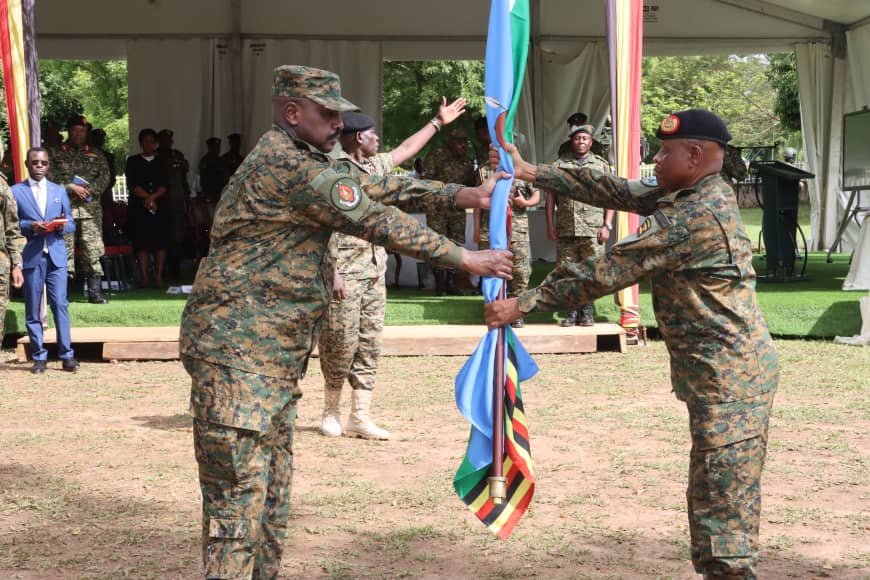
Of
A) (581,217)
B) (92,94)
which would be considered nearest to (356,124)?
(581,217)

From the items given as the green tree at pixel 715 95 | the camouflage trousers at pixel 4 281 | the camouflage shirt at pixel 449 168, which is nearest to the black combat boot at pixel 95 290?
the camouflage trousers at pixel 4 281

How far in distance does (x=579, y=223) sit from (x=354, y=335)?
465 cm

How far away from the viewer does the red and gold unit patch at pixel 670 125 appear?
3.96 meters

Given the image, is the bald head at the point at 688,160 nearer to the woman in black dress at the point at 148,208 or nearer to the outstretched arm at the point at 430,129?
the outstretched arm at the point at 430,129

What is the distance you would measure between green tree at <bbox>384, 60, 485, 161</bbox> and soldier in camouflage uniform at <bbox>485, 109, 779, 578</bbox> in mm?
23822

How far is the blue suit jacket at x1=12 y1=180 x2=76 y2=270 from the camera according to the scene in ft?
32.7

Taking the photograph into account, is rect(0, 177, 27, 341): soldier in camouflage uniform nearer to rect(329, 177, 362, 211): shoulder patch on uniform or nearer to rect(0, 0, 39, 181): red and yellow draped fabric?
rect(0, 0, 39, 181): red and yellow draped fabric

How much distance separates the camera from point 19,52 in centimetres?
1063

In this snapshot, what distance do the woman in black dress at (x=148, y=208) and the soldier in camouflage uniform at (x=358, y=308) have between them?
7.78 meters

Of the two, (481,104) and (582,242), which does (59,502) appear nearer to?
(582,242)

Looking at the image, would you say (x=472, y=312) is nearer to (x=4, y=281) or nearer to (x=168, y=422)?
(x=168, y=422)

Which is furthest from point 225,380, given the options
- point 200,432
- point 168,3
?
point 168,3

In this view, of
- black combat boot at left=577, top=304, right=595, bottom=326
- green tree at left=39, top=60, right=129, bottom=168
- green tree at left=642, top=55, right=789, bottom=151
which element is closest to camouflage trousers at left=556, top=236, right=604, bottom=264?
black combat boot at left=577, top=304, right=595, bottom=326

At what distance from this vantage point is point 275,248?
3.87 m
